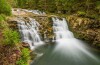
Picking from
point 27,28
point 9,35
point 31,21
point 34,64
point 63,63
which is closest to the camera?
point 9,35

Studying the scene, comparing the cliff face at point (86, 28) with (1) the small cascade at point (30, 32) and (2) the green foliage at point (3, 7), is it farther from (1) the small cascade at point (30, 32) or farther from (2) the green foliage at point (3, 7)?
(2) the green foliage at point (3, 7)

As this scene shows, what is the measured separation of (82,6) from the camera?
2383cm

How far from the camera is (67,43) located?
18234 millimetres

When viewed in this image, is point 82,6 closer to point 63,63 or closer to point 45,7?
point 45,7

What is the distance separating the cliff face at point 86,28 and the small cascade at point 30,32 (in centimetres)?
439

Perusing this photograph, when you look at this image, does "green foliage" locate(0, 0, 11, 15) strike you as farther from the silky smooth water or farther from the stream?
the silky smooth water

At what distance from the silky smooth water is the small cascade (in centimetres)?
144

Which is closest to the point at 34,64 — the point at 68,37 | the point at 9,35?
the point at 9,35

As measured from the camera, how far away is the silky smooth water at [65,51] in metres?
13.4

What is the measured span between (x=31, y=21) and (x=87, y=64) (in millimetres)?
7852

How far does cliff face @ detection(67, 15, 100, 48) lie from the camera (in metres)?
18.4

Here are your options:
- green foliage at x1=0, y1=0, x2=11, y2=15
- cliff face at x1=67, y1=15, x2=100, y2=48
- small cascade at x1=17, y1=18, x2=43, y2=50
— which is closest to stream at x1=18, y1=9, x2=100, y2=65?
small cascade at x1=17, y1=18, x2=43, y2=50

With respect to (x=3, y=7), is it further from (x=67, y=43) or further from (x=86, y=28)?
(x=86, y=28)

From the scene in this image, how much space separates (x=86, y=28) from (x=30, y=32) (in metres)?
6.17
